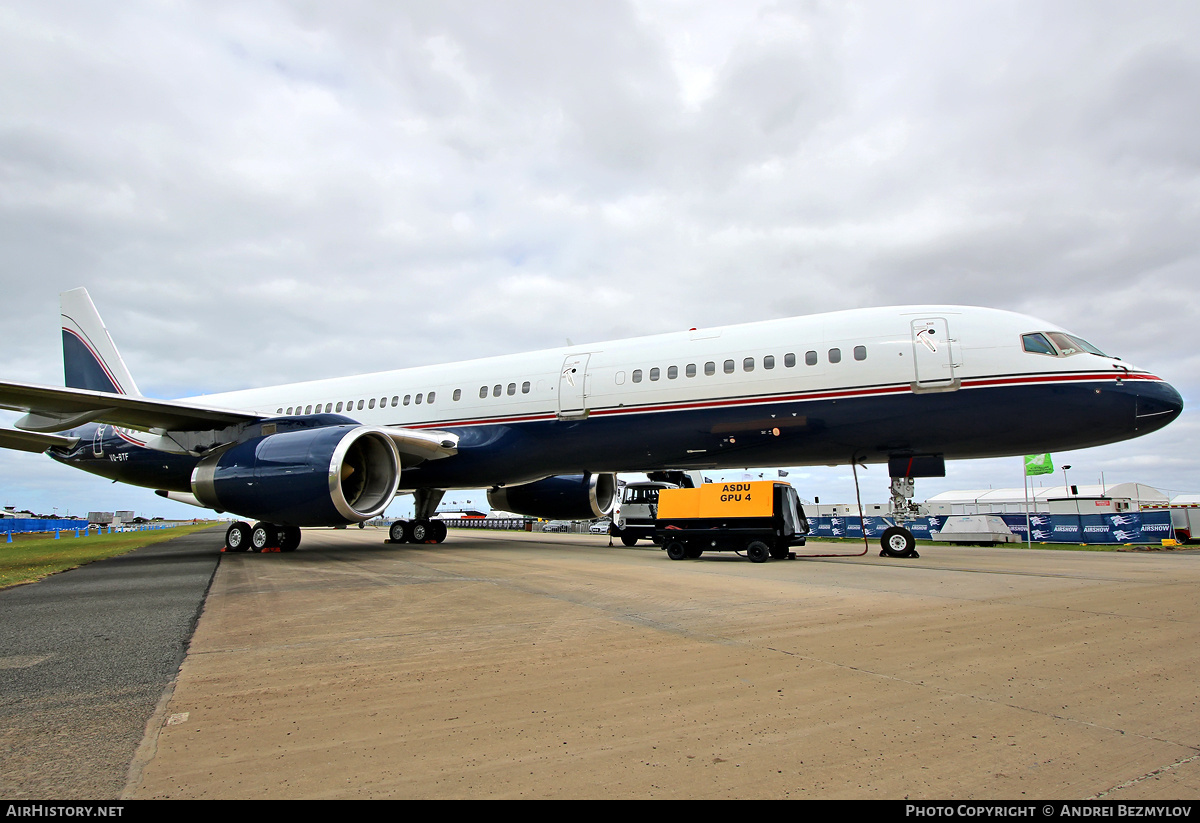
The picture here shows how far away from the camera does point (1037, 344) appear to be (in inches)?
422

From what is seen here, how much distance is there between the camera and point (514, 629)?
5.15 meters

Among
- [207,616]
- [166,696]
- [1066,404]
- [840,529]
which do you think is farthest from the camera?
[840,529]

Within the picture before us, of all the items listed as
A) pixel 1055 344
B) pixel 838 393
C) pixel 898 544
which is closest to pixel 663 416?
pixel 838 393

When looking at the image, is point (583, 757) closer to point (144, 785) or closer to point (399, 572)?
point (144, 785)

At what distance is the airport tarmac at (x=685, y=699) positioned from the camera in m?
2.35

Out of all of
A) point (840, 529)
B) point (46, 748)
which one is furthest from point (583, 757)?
point (840, 529)

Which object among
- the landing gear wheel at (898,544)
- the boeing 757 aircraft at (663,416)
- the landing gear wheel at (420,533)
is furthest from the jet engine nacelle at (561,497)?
the landing gear wheel at (898,544)

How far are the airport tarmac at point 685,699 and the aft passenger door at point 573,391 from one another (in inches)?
286

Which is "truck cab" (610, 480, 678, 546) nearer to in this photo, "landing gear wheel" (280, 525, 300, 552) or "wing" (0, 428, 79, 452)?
"landing gear wheel" (280, 525, 300, 552)

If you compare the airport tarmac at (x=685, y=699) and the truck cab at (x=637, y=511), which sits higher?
the truck cab at (x=637, y=511)

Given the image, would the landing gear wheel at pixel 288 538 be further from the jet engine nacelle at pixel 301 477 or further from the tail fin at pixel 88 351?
the tail fin at pixel 88 351

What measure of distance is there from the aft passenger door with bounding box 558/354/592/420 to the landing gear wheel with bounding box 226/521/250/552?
744 cm
